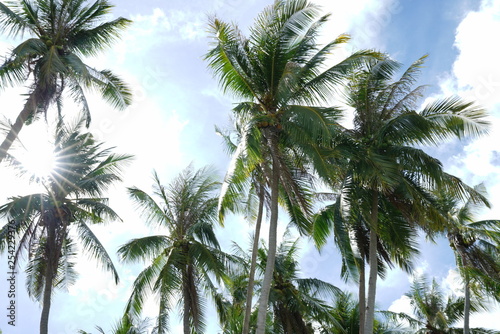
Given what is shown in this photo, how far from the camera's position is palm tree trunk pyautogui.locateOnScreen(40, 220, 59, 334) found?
15.8 metres

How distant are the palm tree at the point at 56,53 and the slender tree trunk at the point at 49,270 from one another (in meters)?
3.68

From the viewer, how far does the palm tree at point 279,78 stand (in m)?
14.3

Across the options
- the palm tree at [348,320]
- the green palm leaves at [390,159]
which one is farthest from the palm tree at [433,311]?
the green palm leaves at [390,159]

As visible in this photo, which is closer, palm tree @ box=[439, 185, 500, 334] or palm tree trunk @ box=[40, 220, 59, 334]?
palm tree trunk @ box=[40, 220, 59, 334]

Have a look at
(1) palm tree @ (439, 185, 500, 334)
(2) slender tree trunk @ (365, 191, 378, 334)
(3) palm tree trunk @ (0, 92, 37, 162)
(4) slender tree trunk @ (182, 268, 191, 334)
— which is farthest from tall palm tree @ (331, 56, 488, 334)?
(3) palm tree trunk @ (0, 92, 37, 162)

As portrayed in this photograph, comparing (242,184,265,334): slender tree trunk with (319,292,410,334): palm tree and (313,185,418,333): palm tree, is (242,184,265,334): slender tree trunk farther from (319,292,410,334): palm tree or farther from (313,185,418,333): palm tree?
(319,292,410,334): palm tree

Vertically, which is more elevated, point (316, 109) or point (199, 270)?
point (316, 109)

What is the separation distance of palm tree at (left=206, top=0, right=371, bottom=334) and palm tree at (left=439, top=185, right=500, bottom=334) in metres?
6.87

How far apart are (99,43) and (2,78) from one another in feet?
10.5

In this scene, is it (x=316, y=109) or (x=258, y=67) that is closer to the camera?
(x=316, y=109)

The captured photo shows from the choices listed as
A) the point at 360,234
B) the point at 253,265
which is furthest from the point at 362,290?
the point at 253,265

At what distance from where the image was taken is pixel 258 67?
15234mm

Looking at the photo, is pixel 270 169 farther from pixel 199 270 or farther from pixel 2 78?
pixel 2 78

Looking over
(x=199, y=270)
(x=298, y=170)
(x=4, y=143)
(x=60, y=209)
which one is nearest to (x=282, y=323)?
(x=199, y=270)
